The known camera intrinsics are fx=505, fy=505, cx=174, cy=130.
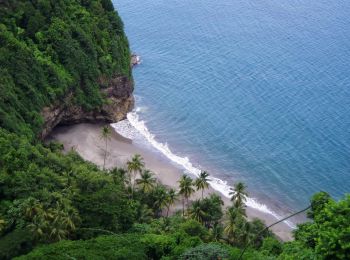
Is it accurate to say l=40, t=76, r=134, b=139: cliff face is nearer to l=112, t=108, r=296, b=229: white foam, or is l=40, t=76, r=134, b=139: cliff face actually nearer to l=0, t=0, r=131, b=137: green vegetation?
l=0, t=0, r=131, b=137: green vegetation

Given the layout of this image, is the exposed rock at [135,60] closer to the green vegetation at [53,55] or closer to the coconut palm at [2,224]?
the green vegetation at [53,55]

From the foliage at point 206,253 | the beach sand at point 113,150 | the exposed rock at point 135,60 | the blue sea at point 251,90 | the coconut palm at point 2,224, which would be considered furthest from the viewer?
the exposed rock at point 135,60

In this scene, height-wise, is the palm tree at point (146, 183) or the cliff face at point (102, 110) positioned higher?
the cliff face at point (102, 110)

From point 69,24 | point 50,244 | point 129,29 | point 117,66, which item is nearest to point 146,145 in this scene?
point 117,66

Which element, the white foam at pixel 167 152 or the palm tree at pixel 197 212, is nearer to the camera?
the palm tree at pixel 197 212

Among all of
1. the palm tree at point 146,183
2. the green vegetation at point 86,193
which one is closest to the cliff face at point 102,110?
the green vegetation at point 86,193

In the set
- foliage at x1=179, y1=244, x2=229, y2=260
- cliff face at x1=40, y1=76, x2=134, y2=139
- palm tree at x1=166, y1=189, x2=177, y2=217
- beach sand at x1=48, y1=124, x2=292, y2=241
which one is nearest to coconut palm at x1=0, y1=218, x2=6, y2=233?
foliage at x1=179, y1=244, x2=229, y2=260

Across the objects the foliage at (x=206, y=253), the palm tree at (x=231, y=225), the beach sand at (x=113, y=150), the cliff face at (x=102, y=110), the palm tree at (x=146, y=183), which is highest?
the cliff face at (x=102, y=110)
